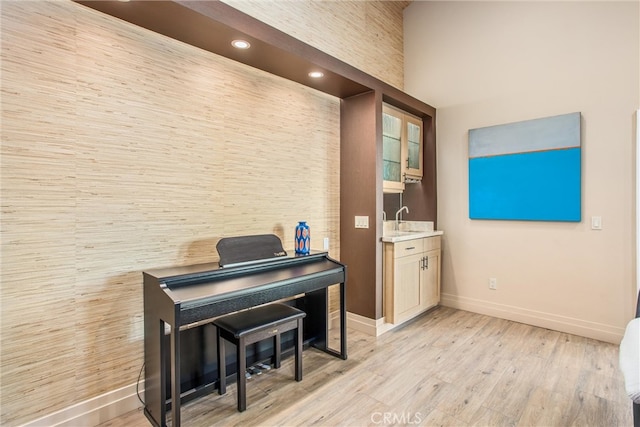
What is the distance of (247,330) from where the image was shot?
2053mm

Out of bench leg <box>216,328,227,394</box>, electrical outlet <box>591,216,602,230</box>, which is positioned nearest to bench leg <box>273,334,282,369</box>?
bench leg <box>216,328,227,394</box>

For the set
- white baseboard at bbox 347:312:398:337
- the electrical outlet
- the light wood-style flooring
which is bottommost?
the light wood-style flooring

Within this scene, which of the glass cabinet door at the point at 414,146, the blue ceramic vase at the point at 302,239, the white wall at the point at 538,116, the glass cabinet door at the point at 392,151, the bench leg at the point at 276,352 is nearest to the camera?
the bench leg at the point at 276,352

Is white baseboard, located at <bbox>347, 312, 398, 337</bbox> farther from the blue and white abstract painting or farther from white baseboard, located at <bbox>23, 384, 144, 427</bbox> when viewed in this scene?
white baseboard, located at <bbox>23, 384, 144, 427</bbox>

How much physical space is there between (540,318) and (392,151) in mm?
2386

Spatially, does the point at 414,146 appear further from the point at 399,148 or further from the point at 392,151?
the point at 392,151

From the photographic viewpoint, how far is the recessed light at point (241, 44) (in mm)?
2230

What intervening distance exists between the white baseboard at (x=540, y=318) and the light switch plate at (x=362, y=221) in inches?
65.6

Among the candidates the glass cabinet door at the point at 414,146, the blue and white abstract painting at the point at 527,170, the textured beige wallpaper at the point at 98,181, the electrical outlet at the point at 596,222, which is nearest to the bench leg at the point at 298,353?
the textured beige wallpaper at the point at 98,181

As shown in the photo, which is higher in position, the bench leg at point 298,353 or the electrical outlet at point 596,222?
the electrical outlet at point 596,222

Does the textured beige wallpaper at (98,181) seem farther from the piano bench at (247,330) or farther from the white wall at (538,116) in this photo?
the white wall at (538,116)

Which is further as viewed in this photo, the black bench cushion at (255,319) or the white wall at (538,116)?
the white wall at (538,116)

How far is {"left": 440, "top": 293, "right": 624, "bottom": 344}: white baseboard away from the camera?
303 cm

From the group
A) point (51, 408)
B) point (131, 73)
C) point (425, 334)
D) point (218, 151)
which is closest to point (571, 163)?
point (425, 334)
